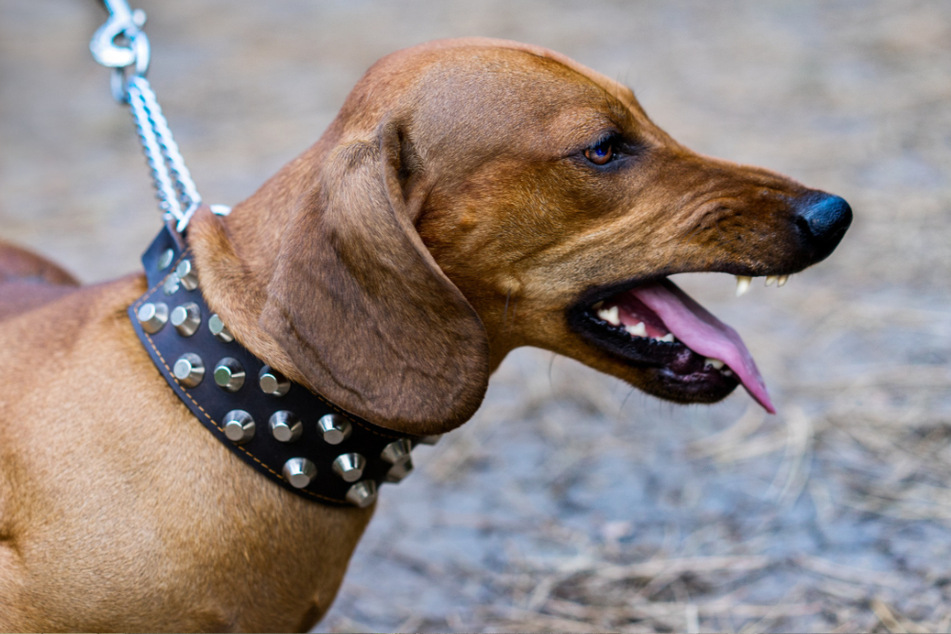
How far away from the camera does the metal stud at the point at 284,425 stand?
220cm

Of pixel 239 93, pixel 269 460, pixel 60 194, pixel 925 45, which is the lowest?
pixel 269 460

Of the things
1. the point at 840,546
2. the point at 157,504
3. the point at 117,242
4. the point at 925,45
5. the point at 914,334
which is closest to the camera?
the point at 157,504

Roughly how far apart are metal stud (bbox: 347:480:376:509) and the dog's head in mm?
301

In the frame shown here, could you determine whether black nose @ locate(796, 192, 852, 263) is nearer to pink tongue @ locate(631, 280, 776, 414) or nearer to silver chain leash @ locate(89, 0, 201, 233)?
pink tongue @ locate(631, 280, 776, 414)

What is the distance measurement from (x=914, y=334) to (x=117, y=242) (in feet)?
17.0

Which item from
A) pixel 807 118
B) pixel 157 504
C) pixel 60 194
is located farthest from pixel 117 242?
pixel 807 118

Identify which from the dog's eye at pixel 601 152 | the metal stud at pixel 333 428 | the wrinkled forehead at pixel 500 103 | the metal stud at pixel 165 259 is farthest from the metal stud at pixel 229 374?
the dog's eye at pixel 601 152

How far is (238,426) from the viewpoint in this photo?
2.19m

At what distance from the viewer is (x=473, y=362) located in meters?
2.21

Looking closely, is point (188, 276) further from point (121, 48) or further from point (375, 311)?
point (121, 48)

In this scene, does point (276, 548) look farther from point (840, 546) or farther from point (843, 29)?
point (843, 29)

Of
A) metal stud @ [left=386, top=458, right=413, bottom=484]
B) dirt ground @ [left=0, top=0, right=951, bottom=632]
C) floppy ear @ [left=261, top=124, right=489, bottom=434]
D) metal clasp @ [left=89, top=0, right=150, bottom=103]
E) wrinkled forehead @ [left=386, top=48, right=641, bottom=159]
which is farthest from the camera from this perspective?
dirt ground @ [left=0, top=0, right=951, bottom=632]

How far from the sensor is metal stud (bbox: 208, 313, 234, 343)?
2.22 metres

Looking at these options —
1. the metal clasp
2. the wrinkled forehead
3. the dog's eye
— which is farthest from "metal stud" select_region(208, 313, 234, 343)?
the metal clasp
